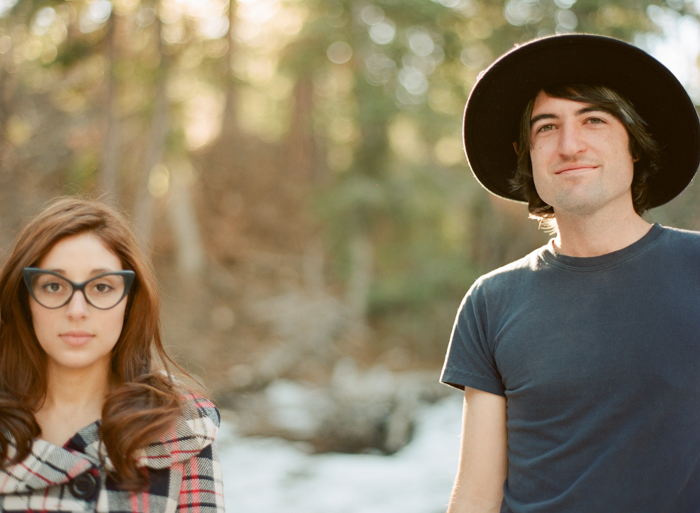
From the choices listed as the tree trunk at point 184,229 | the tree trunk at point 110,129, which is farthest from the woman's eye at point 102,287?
the tree trunk at point 184,229

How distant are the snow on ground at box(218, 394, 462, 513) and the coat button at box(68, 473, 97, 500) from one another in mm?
3789

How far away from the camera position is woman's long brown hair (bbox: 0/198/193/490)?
1.66m

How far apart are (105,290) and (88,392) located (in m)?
0.33

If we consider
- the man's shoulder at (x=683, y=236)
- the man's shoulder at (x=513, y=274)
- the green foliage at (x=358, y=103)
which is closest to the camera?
the man's shoulder at (x=683, y=236)

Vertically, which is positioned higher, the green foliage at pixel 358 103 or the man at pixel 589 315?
the green foliage at pixel 358 103

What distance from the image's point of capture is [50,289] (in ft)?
5.48

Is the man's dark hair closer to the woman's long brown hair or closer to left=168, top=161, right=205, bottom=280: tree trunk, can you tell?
the woman's long brown hair

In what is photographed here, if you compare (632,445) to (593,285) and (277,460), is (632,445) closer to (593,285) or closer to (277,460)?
(593,285)

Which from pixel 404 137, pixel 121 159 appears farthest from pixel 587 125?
pixel 404 137

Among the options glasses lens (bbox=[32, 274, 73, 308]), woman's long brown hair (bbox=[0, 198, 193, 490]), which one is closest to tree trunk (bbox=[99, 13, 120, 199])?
woman's long brown hair (bbox=[0, 198, 193, 490])

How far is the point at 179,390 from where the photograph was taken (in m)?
1.86

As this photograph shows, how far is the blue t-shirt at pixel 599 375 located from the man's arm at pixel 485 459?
4 centimetres

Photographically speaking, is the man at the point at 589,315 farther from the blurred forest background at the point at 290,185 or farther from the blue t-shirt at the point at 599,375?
the blurred forest background at the point at 290,185

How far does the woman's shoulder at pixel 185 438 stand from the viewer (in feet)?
5.57
